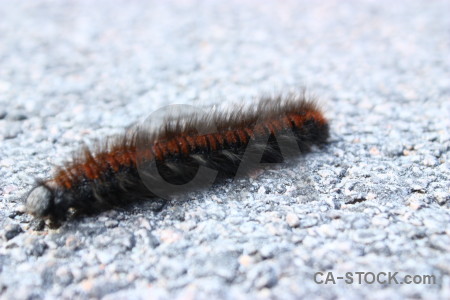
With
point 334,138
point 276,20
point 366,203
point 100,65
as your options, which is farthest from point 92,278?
point 276,20

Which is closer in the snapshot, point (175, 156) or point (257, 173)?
point (175, 156)

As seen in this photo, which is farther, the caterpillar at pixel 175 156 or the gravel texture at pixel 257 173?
the caterpillar at pixel 175 156

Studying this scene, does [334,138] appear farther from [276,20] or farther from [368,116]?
[276,20]

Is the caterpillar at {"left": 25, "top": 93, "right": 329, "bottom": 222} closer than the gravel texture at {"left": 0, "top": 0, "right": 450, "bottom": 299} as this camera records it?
No

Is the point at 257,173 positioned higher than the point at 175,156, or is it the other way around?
the point at 175,156
